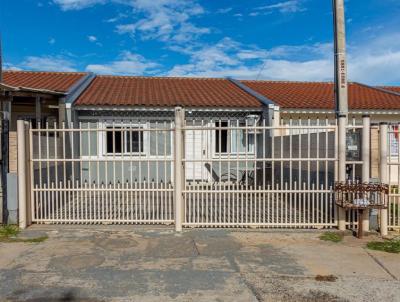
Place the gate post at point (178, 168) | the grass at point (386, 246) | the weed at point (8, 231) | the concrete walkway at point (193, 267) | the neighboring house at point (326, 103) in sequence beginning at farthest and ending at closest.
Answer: the neighboring house at point (326, 103) → the gate post at point (178, 168) → the weed at point (8, 231) → the grass at point (386, 246) → the concrete walkway at point (193, 267)

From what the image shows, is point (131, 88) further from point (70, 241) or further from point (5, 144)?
point (70, 241)

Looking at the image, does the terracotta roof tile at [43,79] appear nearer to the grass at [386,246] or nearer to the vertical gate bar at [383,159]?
the vertical gate bar at [383,159]

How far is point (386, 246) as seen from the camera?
583 cm

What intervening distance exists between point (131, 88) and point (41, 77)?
3.62m

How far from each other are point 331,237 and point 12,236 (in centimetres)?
507

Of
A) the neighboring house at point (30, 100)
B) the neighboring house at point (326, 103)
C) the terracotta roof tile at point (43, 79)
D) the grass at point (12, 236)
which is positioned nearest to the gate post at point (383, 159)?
the neighboring house at point (326, 103)

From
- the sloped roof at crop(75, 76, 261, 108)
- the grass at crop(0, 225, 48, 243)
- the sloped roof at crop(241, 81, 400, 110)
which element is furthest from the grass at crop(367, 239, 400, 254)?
the sloped roof at crop(241, 81, 400, 110)

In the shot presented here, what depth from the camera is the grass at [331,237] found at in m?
6.22

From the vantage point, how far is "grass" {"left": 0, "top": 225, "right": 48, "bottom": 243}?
20.2 ft

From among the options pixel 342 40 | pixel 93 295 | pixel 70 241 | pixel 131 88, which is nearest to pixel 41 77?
pixel 131 88

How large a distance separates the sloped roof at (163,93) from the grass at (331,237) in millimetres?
6237

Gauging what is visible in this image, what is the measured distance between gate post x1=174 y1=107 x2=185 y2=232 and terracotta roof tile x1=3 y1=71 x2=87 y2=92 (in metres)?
7.06

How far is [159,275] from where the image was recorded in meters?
4.67

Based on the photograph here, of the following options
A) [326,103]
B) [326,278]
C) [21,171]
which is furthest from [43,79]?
[326,278]
